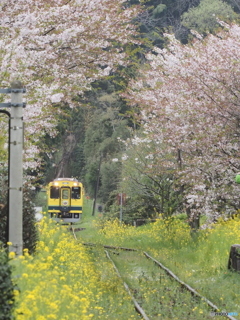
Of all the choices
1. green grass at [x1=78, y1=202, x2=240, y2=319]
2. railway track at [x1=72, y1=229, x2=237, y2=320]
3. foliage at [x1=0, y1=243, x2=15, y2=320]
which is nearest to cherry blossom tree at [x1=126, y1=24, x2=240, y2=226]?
green grass at [x1=78, y1=202, x2=240, y2=319]

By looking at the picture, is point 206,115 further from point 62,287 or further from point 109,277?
point 62,287

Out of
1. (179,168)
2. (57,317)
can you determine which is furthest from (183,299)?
(179,168)

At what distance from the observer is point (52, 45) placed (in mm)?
12547

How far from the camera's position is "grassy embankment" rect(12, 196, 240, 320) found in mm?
5926

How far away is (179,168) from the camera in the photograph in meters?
19.6

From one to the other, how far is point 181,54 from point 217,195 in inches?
220

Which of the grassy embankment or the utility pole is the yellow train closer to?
the grassy embankment

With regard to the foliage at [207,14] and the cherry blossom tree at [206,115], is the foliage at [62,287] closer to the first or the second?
the cherry blossom tree at [206,115]

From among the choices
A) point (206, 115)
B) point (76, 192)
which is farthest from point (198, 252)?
point (76, 192)

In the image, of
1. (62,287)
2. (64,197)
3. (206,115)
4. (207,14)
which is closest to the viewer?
(62,287)

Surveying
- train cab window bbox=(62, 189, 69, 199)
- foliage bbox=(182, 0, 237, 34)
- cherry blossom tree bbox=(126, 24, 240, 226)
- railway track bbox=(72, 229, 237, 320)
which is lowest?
railway track bbox=(72, 229, 237, 320)

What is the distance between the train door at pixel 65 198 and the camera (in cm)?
3366

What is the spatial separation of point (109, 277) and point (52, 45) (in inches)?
211

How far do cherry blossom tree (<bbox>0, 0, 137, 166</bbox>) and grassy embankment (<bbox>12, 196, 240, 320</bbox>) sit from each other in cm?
297
